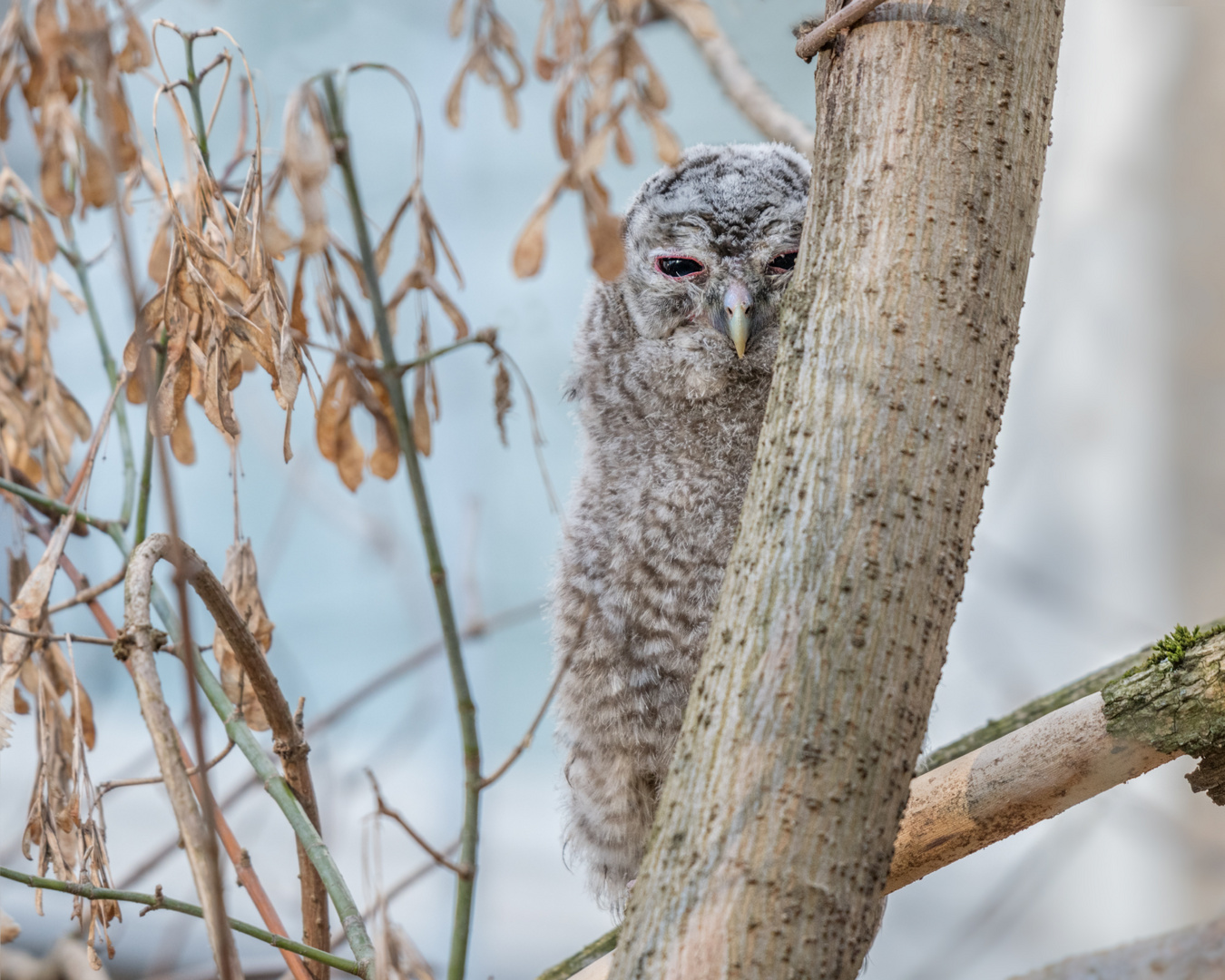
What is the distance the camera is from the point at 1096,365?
97.7 inches

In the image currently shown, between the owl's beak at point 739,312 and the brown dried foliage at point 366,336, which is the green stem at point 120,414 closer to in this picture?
the brown dried foliage at point 366,336

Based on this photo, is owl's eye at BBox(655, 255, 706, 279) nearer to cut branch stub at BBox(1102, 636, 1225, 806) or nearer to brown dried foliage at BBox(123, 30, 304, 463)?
brown dried foliage at BBox(123, 30, 304, 463)

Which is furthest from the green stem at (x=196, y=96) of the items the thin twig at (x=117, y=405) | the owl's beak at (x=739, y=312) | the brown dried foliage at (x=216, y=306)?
the owl's beak at (x=739, y=312)

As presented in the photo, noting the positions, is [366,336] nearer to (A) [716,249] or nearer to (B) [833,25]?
(B) [833,25]

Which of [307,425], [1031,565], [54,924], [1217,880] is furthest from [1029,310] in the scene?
[54,924]

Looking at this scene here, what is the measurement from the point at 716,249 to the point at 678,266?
58mm

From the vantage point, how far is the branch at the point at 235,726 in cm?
66

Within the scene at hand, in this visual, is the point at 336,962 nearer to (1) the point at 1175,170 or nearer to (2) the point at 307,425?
(2) the point at 307,425

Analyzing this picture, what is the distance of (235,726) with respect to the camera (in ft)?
2.98

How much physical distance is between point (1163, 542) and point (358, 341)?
2.22 metres

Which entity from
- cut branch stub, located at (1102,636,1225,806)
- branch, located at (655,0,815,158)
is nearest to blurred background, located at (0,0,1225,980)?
branch, located at (655,0,815,158)

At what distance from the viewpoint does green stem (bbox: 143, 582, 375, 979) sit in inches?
30.5

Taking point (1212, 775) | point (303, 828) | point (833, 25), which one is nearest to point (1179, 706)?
point (1212, 775)

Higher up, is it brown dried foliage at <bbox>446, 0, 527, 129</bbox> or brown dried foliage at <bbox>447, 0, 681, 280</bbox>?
brown dried foliage at <bbox>446, 0, 527, 129</bbox>
